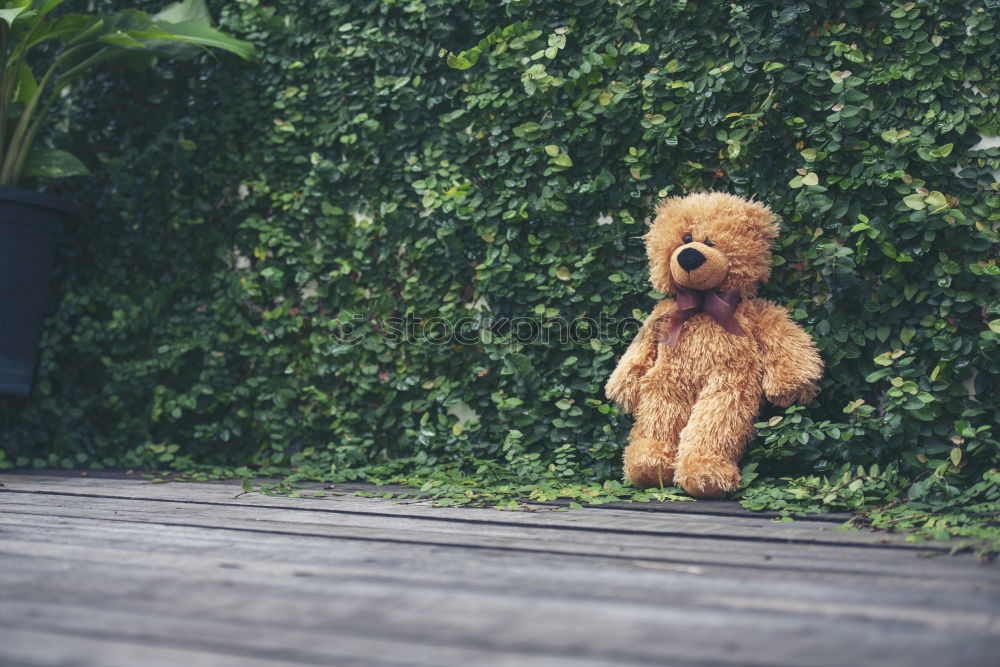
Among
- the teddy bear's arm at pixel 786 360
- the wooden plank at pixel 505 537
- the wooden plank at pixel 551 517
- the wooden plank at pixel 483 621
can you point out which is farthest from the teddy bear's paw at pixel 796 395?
the wooden plank at pixel 483 621

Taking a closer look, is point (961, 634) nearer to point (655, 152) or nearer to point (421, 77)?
point (655, 152)

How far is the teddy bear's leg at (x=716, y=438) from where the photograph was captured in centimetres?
230

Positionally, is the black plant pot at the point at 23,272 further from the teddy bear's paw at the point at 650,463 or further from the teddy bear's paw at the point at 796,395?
the teddy bear's paw at the point at 796,395

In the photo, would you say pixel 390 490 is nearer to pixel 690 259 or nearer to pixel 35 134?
pixel 690 259

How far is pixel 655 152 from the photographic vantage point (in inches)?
104

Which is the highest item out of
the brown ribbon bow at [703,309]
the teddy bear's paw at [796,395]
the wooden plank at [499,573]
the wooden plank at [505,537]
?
the brown ribbon bow at [703,309]

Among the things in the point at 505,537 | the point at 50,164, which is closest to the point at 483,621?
the point at 505,537

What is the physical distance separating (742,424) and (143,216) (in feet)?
8.63

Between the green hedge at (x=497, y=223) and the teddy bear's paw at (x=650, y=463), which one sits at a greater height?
the green hedge at (x=497, y=223)

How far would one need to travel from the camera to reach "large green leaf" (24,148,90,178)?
10.4ft

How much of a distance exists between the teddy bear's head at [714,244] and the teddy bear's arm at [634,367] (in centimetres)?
15

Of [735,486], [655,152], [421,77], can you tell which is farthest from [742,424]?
[421,77]

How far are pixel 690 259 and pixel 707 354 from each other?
0.31 meters

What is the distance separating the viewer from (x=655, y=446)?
2.47m
